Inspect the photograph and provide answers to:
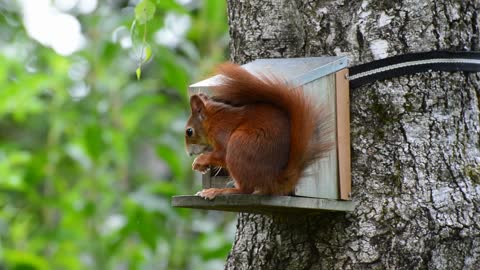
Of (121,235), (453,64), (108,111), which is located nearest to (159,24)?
(108,111)

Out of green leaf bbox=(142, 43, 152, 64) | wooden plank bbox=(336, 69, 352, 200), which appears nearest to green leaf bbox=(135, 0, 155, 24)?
green leaf bbox=(142, 43, 152, 64)

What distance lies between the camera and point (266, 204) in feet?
6.41

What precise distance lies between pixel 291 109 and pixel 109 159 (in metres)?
2.29

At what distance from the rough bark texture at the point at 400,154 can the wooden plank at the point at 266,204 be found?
0.09m

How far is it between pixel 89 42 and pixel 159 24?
937mm

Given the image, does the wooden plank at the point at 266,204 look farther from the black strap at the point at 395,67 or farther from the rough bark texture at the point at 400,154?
the black strap at the point at 395,67

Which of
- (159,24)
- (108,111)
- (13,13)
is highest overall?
(13,13)

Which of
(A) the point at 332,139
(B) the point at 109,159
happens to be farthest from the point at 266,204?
(B) the point at 109,159

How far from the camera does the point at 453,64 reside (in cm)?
221

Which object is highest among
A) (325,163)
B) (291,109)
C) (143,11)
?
(143,11)

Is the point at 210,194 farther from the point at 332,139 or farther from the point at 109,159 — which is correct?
the point at 109,159

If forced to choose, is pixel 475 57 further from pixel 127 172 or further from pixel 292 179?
pixel 127 172

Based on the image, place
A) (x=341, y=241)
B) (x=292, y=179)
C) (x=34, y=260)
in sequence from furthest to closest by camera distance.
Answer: (x=34, y=260) → (x=341, y=241) → (x=292, y=179)

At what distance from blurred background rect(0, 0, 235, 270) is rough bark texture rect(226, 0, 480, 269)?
1.49m
